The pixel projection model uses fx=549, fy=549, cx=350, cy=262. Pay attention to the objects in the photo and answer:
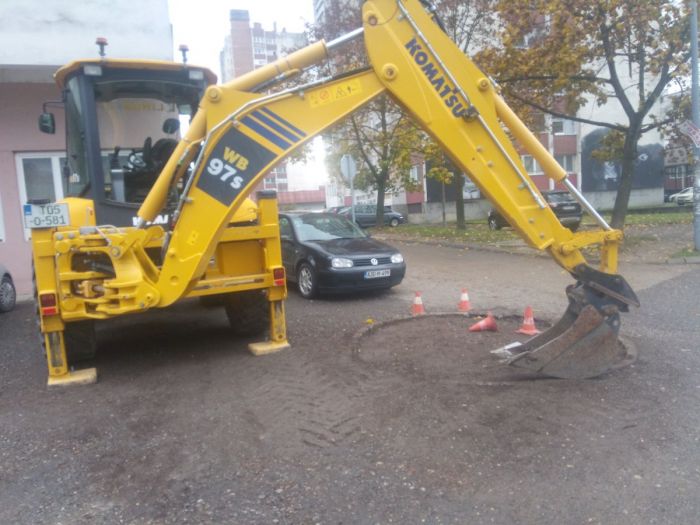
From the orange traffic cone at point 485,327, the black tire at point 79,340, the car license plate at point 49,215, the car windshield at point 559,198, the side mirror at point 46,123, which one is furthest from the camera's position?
the car windshield at point 559,198

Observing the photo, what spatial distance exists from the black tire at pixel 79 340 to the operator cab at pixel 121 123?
1.13m

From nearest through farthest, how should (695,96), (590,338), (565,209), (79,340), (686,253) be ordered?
(590,338)
(79,340)
(695,96)
(686,253)
(565,209)

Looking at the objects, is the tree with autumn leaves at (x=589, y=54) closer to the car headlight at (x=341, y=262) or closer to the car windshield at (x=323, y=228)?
the car windshield at (x=323, y=228)

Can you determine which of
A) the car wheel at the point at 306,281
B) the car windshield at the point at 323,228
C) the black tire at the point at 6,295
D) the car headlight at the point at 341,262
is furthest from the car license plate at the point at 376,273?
the black tire at the point at 6,295

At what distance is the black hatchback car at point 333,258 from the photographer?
929 centimetres

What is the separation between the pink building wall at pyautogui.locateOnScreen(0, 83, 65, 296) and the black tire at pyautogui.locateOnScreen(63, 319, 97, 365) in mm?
6178

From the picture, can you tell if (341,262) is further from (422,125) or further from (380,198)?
(380,198)

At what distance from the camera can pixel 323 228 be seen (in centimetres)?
1065

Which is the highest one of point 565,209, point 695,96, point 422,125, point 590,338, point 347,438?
point 695,96

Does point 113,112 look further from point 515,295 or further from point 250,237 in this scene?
point 515,295

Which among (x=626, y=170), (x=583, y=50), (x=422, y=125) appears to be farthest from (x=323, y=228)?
(x=626, y=170)

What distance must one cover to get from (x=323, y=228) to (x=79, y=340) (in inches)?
217

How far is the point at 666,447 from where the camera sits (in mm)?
3734

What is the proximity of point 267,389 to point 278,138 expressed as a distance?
2.32 m
